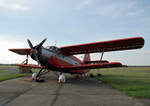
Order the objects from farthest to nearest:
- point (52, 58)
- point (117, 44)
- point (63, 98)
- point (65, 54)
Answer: point (65, 54) → point (117, 44) → point (52, 58) → point (63, 98)

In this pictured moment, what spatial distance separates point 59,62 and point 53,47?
1418mm

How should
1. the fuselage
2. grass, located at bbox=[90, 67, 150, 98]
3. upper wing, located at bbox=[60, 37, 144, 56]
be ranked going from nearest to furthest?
1. grass, located at bbox=[90, 67, 150, 98]
2. the fuselage
3. upper wing, located at bbox=[60, 37, 144, 56]

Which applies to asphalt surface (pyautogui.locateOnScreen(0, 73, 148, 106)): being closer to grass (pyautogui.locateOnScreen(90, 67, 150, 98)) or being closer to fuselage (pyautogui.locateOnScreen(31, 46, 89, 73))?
grass (pyautogui.locateOnScreen(90, 67, 150, 98))

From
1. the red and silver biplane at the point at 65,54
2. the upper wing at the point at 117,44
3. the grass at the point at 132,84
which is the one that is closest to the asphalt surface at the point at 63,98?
the grass at the point at 132,84

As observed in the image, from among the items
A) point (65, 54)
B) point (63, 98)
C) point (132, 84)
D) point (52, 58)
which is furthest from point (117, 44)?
point (63, 98)

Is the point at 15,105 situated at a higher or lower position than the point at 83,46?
lower

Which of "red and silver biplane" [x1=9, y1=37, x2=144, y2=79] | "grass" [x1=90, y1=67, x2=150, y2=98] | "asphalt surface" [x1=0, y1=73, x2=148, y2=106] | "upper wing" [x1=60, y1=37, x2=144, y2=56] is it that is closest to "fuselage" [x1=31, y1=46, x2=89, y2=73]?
"red and silver biplane" [x1=9, y1=37, x2=144, y2=79]

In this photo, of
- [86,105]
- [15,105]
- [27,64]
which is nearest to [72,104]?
[86,105]

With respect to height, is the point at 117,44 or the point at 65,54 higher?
the point at 117,44

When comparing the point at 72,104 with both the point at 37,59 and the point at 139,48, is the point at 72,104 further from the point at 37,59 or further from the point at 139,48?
the point at 139,48

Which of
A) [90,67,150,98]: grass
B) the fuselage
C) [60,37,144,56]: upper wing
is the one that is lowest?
[90,67,150,98]: grass

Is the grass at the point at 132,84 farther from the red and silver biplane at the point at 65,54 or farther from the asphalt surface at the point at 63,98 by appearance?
the red and silver biplane at the point at 65,54

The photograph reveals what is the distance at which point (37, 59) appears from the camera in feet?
30.5

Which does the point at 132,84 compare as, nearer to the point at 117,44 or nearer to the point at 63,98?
the point at 117,44
